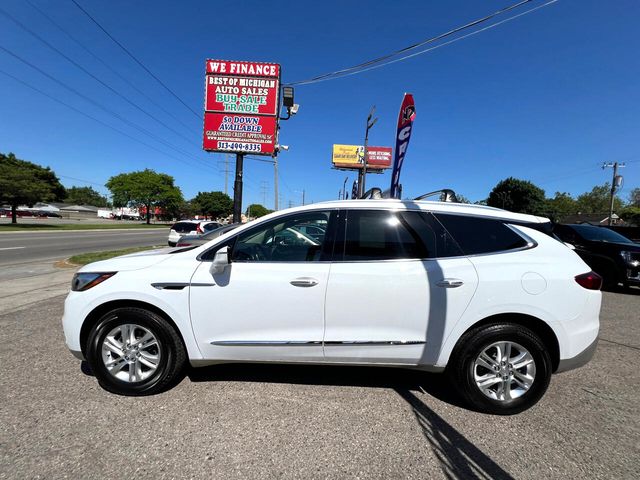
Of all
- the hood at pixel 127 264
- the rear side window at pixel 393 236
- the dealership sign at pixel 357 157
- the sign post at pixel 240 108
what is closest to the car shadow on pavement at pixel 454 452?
the rear side window at pixel 393 236

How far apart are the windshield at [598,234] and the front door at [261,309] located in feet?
29.8

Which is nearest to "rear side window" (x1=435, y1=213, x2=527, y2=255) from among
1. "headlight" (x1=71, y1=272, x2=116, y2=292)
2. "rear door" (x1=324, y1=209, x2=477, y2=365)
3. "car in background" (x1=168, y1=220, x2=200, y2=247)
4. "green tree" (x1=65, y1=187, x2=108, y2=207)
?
"rear door" (x1=324, y1=209, x2=477, y2=365)

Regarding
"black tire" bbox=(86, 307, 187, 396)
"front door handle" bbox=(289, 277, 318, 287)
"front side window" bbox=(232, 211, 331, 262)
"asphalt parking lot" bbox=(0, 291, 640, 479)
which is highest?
"front side window" bbox=(232, 211, 331, 262)

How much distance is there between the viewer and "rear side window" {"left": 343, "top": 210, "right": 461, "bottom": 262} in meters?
A: 2.88

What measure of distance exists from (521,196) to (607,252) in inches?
2293

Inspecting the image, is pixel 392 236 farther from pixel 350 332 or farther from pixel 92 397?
pixel 92 397

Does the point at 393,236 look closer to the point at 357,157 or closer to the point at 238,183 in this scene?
the point at 238,183

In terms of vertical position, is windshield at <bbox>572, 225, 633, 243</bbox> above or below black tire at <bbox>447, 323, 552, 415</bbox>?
above

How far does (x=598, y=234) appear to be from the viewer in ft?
28.9

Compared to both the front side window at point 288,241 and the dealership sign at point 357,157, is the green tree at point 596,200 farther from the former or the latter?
the front side window at point 288,241

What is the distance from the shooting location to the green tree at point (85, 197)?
134 metres

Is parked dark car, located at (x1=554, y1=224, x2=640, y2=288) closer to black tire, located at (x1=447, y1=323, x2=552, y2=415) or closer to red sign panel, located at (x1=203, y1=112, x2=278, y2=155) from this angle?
black tire, located at (x1=447, y1=323, x2=552, y2=415)

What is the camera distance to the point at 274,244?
320 cm

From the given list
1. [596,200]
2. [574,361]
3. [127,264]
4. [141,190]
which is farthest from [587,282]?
[596,200]
